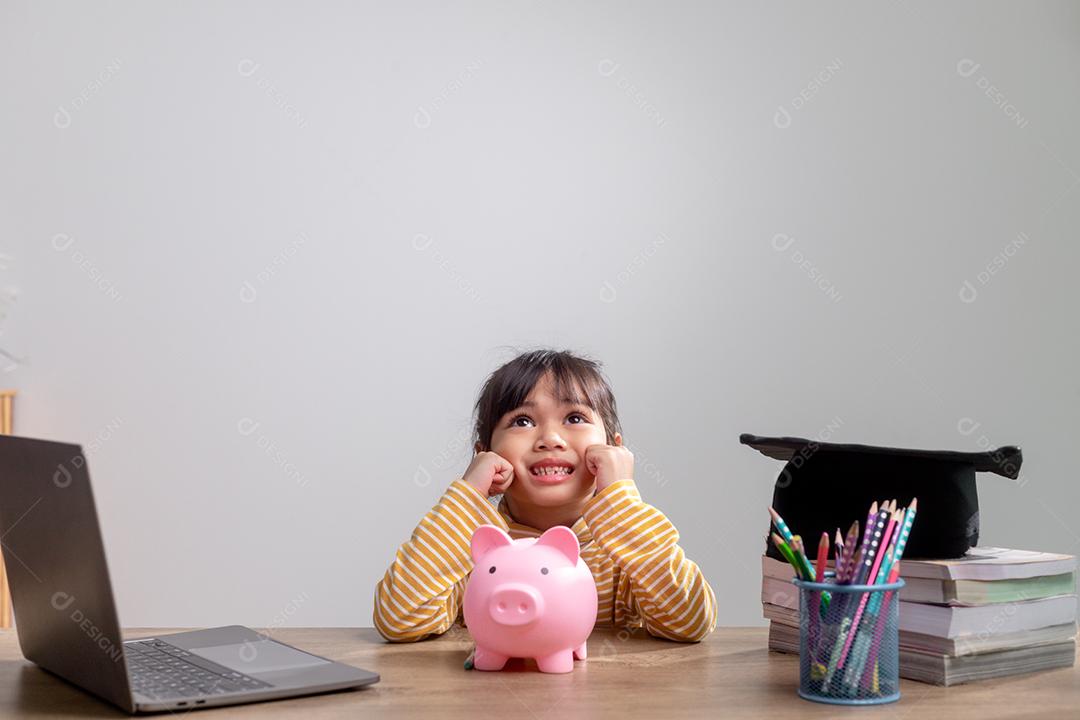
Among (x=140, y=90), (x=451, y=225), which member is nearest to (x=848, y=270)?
(x=451, y=225)

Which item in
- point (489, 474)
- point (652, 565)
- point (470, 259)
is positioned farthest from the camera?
point (470, 259)

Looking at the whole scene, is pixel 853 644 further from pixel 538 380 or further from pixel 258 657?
pixel 538 380

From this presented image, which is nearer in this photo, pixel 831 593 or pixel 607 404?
pixel 831 593

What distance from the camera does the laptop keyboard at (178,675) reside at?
36.2 inches

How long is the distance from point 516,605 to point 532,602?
0.02m

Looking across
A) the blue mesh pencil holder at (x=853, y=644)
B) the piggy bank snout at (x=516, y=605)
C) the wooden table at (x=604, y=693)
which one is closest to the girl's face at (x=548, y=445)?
the wooden table at (x=604, y=693)

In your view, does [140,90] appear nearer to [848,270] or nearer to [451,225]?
[451,225]

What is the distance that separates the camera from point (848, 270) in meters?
2.77

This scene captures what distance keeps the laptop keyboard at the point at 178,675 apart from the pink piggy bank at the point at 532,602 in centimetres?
21

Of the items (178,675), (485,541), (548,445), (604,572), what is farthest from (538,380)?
(178,675)

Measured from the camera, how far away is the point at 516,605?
3.38ft

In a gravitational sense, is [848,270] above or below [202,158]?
below

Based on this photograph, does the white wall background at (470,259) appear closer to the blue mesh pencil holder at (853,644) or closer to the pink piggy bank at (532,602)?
the pink piggy bank at (532,602)

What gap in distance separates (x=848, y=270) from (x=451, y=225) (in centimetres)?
99
